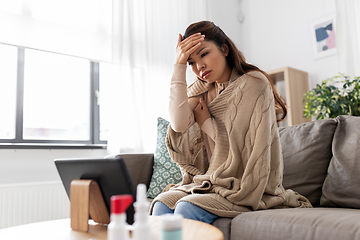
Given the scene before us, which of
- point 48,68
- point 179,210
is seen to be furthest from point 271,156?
point 48,68

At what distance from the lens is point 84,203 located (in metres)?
0.82

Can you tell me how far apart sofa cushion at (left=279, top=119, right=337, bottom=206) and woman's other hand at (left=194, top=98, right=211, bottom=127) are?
0.52 m

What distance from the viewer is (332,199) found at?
4.69 ft

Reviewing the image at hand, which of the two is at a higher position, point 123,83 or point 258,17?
point 258,17

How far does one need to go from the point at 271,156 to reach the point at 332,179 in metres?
0.36

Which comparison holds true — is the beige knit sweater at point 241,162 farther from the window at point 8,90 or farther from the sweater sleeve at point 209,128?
the window at point 8,90

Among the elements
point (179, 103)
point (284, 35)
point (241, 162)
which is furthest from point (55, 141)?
point (284, 35)

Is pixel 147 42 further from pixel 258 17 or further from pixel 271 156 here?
pixel 271 156

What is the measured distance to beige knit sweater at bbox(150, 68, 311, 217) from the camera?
4.00ft

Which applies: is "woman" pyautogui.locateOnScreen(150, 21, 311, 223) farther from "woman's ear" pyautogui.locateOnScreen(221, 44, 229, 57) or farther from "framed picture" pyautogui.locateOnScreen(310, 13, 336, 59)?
"framed picture" pyautogui.locateOnScreen(310, 13, 336, 59)

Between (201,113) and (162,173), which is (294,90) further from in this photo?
(201,113)

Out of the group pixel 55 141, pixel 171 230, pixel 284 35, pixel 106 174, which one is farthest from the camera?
pixel 284 35

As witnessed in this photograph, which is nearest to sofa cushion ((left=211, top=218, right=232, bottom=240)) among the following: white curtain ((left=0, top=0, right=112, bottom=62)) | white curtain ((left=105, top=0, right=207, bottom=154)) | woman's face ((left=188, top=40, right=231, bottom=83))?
woman's face ((left=188, top=40, right=231, bottom=83))

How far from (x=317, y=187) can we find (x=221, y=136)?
56 cm
